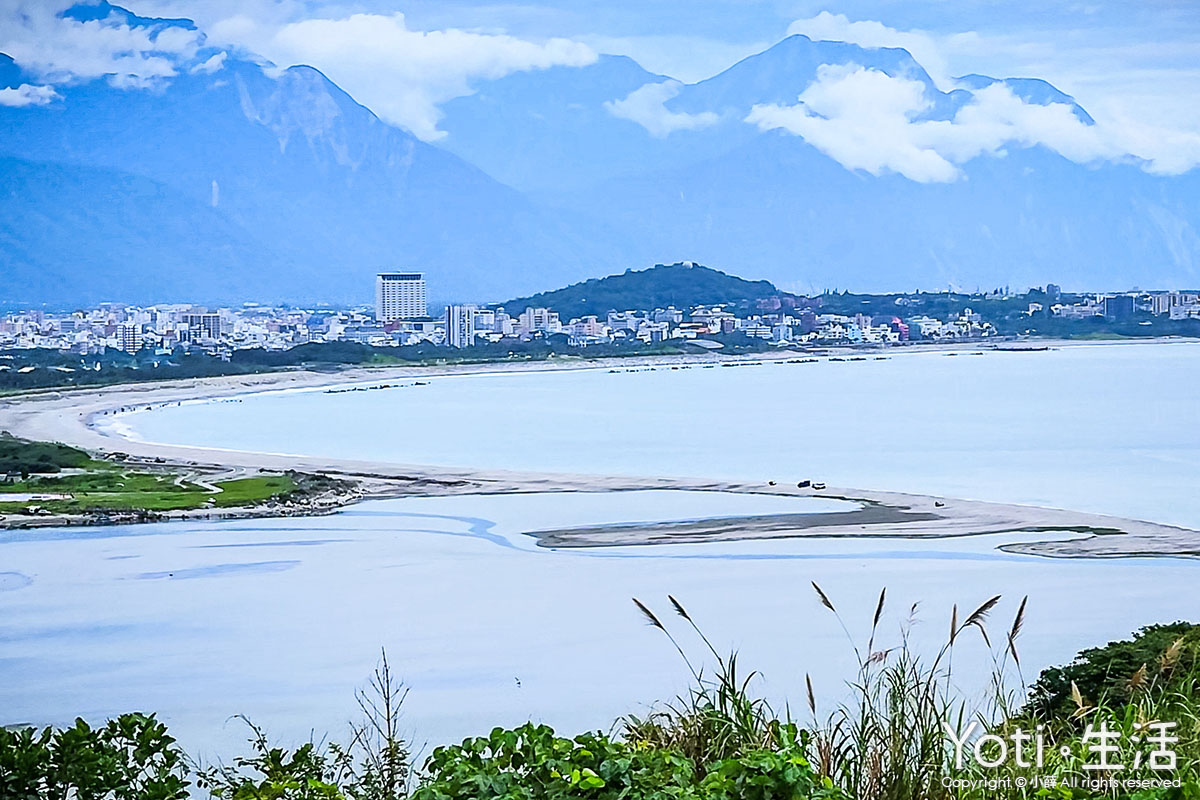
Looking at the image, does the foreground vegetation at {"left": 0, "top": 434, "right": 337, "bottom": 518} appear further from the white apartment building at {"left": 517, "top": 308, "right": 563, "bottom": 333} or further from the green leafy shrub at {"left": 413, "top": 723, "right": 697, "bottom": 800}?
the white apartment building at {"left": 517, "top": 308, "right": 563, "bottom": 333}

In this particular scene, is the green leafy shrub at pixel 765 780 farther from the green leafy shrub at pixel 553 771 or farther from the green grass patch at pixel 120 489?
the green grass patch at pixel 120 489

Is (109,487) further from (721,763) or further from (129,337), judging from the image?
(129,337)

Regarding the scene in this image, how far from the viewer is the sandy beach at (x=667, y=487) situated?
29.3ft

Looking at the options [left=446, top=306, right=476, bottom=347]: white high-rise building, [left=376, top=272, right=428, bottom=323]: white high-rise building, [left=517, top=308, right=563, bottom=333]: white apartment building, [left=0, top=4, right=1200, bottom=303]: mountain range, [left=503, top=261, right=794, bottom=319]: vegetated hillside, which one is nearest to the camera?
[left=0, top=4, right=1200, bottom=303]: mountain range

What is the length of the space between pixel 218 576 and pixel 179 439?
8.31m

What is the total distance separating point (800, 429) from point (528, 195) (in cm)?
1819

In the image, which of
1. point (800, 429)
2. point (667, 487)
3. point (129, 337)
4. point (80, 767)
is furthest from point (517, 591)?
point (129, 337)

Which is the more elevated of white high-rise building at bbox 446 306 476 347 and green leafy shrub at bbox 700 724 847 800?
white high-rise building at bbox 446 306 476 347

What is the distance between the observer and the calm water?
5.46 m

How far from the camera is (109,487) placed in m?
10.9

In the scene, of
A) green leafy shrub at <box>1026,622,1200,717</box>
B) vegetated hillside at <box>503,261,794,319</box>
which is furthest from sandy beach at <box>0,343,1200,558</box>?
vegetated hillside at <box>503,261,794,319</box>

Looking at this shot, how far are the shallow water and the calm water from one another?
0.06 feet

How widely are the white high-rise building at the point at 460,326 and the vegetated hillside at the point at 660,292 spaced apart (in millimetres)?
4367

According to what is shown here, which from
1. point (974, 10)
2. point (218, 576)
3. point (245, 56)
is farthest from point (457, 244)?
point (218, 576)
